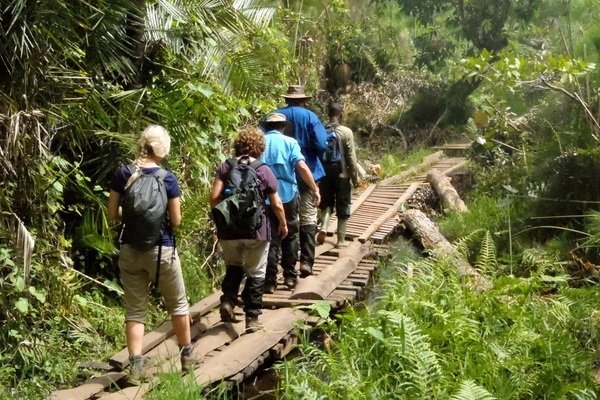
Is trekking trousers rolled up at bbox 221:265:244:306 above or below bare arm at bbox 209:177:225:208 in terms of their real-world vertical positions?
below

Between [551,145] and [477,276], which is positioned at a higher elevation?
[551,145]

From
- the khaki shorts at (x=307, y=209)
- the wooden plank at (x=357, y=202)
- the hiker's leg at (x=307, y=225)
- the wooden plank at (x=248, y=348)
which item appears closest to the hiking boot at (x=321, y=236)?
the wooden plank at (x=357, y=202)

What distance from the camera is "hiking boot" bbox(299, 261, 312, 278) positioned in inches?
344

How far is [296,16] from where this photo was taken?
17.8m

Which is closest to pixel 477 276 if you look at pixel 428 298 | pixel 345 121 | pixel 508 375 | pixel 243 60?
pixel 428 298

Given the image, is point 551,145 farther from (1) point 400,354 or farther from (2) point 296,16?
(2) point 296,16

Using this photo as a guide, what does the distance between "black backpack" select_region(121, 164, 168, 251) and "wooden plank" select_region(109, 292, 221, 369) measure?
0.91 meters

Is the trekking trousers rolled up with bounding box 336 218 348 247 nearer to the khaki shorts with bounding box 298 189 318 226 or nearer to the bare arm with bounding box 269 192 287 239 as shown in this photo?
the khaki shorts with bounding box 298 189 318 226

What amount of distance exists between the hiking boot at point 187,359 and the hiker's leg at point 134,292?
1.08ft

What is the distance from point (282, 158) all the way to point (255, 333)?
1682mm

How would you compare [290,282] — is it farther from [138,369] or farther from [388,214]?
[388,214]

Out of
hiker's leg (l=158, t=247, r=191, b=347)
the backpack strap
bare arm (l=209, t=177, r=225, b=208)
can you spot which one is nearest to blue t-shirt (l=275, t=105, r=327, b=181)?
the backpack strap

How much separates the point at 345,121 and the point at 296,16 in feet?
13.8

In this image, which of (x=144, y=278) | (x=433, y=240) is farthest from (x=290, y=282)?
(x=433, y=240)
